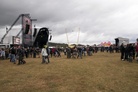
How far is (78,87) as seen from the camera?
8.67 meters

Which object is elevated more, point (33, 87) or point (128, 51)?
point (128, 51)

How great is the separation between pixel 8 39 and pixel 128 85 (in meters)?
33.5

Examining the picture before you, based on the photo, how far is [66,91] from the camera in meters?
8.05

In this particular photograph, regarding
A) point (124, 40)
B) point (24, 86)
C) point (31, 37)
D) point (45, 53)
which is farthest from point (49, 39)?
point (24, 86)

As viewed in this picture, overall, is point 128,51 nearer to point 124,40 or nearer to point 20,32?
point 20,32

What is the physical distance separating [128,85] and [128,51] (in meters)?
11.8

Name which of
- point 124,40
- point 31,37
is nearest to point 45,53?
point 31,37

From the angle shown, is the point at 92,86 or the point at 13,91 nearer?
the point at 13,91

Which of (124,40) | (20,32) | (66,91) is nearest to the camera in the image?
(66,91)

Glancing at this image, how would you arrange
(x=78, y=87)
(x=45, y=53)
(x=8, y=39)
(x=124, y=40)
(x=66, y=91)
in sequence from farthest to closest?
(x=124, y=40) < (x=8, y=39) < (x=45, y=53) < (x=78, y=87) < (x=66, y=91)

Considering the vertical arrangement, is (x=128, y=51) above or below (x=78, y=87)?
above

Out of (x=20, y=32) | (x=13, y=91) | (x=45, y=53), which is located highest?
(x=20, y=32)

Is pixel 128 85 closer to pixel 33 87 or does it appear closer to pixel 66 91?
pixel 66 91

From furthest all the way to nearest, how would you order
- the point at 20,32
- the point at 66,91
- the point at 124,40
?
the point at 124,40 → the point at 20,32 → the point at 66,91
